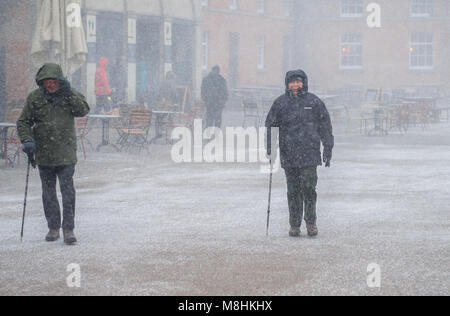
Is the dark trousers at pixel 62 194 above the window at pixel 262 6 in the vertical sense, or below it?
below

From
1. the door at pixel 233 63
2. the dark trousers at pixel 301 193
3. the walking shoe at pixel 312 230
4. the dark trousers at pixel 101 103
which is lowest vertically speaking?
the walking shoe at pixel 312 230

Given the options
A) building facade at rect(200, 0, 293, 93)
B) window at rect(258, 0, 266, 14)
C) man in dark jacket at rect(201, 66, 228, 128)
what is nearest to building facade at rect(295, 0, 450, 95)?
building facade at rect(200, 0, 293, 93)

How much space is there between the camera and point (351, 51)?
1930 inches

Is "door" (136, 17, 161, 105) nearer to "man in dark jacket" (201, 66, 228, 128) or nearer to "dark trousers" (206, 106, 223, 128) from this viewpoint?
"dark trousers" (206, 106, 223, 128)

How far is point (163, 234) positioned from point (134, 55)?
21.0m

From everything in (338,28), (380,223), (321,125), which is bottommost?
(380,223)

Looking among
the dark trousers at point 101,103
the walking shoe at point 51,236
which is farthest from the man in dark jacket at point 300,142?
Result: the dark trousers at point 101,103

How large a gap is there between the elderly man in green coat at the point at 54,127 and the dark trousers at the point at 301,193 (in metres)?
2.19

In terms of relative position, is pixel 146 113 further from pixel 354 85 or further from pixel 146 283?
pixel 354 85

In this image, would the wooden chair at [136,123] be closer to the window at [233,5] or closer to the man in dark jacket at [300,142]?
the man in dark jacket at [300,142]

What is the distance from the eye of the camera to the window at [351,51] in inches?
1925

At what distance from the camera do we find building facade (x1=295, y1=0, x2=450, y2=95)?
156 feet

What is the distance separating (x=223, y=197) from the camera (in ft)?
38.5
